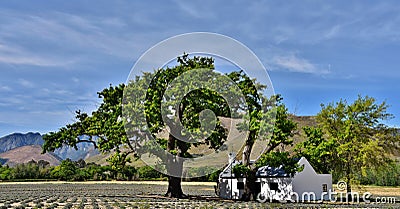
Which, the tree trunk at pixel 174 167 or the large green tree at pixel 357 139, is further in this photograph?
the large green tree at pixel 357 139

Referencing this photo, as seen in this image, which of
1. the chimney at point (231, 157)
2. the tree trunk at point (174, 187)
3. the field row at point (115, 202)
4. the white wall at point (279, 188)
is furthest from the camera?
the chimney at point (231, 157)

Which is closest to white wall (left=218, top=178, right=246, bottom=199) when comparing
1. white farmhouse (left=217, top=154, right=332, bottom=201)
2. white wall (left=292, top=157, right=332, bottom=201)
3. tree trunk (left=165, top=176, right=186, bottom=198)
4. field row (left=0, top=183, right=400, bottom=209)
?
white farmhouse (left=217, top=154, right=332, bottom=201)

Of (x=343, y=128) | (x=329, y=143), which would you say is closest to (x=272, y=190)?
(x=329, y=143)

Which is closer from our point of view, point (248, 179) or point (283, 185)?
point (248, 179)

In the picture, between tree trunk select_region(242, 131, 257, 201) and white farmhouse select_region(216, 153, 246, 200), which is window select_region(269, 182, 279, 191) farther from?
white farmhouse select_region(216, 153, 246, 200)

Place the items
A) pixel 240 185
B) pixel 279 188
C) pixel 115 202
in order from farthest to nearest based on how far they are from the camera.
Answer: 1. pixel 240 185
2. pixel 279 188
3. pixel 115 202

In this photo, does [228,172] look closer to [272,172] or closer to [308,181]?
[272,172]

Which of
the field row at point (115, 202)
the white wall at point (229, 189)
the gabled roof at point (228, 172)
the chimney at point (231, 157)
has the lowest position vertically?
the field row at point (115, 202)

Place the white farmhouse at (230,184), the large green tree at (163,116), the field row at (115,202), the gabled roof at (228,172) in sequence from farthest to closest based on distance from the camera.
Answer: the gabled roof at (228,172) → the white farmhouse at (230,184) → the large green tree at (163,116) → the field row at (115,202)

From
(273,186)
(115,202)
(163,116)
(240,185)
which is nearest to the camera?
(115,202)

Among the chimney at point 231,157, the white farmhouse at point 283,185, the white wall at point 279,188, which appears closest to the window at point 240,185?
the white farmhouse at point 283,185

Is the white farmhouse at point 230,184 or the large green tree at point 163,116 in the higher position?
the large green tree at point 163,116

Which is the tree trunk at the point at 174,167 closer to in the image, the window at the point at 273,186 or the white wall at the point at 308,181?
the window at the point at 273,186

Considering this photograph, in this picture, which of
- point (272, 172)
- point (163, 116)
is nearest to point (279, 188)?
point (272, 172)
